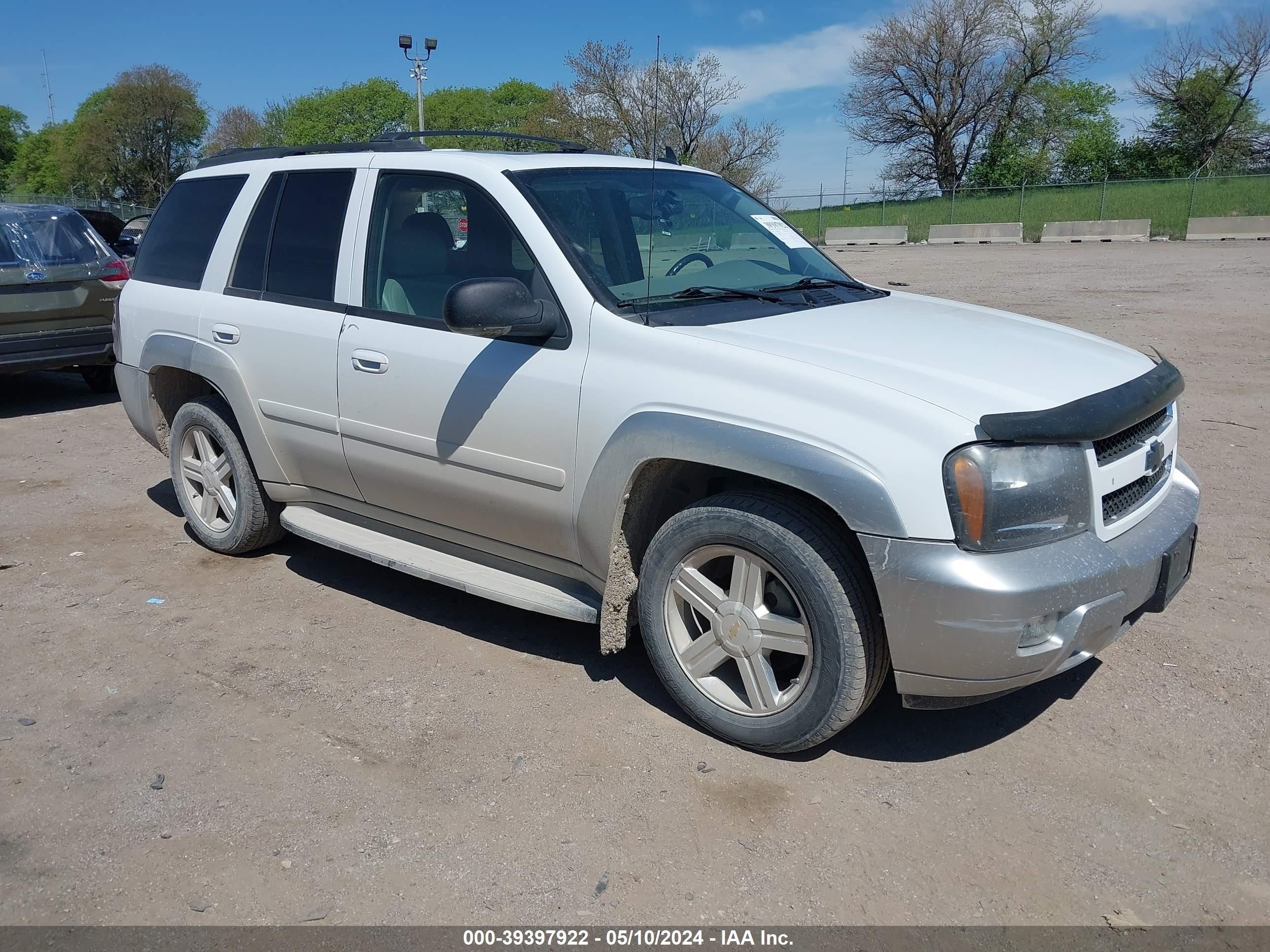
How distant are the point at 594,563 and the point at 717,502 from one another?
0.59m

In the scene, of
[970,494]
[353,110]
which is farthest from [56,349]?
[353,110]

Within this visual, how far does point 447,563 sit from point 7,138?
370ft

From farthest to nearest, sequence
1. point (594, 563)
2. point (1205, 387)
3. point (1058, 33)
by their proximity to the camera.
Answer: point (1058, 33) → point (1205, 387) → point (594, 563)

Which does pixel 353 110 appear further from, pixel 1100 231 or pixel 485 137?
pixel 485 137

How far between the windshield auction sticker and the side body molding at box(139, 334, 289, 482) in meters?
2.44

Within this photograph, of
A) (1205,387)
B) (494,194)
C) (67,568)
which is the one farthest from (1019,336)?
(1205,387)

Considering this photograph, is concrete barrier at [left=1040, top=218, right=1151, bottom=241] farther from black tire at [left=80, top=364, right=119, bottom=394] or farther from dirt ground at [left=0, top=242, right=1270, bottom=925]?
dirt ground at [left=0, top=242, right=1270, bottom=925]

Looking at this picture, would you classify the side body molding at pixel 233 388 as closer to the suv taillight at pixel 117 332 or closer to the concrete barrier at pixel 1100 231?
the suv taillight at pixel 117 332

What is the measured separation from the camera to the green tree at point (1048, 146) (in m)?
53.4

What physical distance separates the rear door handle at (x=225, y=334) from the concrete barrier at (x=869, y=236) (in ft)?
103

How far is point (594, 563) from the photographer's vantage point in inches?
146

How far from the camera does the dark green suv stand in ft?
28.8

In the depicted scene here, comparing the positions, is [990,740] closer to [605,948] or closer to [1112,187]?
[605,948]

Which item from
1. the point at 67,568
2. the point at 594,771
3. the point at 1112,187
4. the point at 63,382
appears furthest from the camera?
the point at 1112,187
